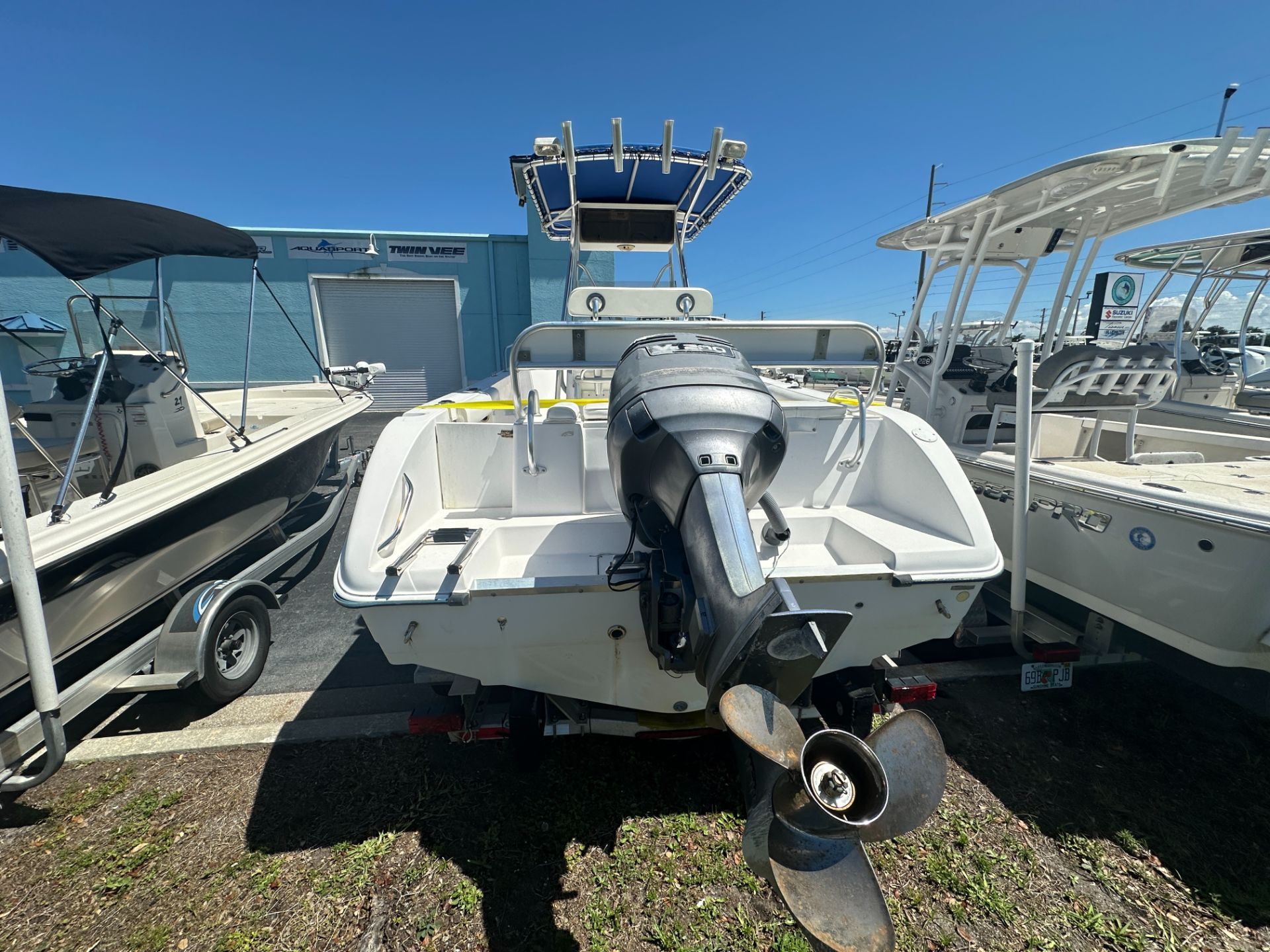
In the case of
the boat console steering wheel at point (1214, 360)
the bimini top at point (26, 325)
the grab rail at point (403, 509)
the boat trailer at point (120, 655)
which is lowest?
the boat trailer at point (120, 655)

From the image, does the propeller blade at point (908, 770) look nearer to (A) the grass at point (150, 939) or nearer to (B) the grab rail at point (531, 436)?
(B) the grab rail at point (531, 436)

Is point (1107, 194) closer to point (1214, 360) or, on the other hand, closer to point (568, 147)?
point (568, 147)

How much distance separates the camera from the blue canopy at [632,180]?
170 inches

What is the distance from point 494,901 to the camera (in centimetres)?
185

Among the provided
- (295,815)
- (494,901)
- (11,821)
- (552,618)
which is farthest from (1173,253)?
(11,821)

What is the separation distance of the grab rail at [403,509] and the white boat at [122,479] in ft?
4.22

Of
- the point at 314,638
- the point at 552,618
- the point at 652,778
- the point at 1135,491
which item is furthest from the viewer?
the point at 314,638

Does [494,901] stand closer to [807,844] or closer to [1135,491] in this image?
[807,844]

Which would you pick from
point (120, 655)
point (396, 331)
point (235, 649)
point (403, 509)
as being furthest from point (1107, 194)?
point (396, 331)

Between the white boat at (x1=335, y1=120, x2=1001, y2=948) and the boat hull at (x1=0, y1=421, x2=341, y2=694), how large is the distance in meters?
1.53

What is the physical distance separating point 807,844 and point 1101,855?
183 centimetres

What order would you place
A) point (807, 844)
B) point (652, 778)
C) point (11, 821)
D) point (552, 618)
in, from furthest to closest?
point (652, 778) → point (11, 821) → point (552, 618) → point (807, 844)

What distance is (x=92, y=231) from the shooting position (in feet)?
8.91

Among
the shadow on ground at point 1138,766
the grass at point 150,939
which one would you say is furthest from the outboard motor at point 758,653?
the grass at point 150,939
